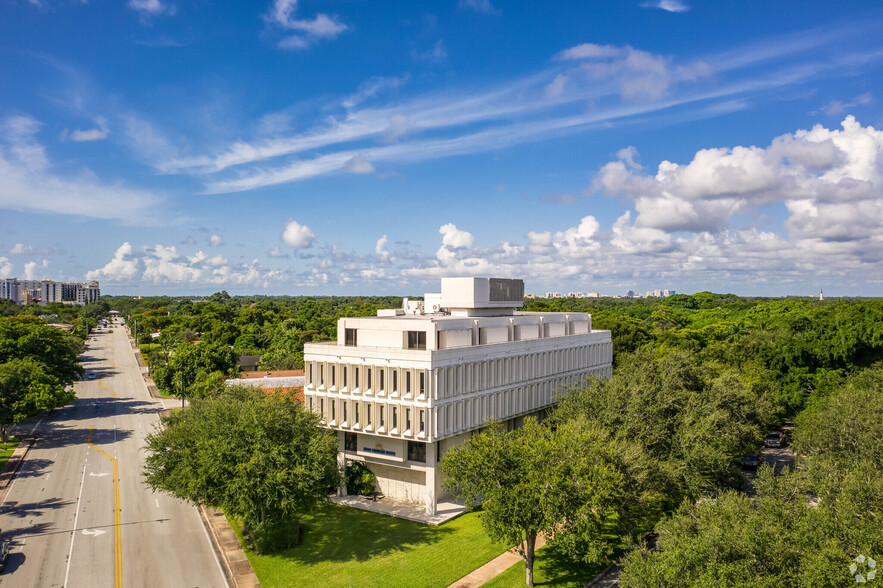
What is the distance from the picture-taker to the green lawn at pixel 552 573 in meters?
33.2

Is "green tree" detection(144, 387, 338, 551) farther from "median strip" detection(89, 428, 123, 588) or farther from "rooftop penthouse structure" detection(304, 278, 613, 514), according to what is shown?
"rooftop penthouse structure" detection(304, 278, 613, 514)

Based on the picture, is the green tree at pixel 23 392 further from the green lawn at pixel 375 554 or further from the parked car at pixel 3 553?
the green lawn at pixel 375 554

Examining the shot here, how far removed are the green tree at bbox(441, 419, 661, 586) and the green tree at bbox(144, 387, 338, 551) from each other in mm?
9657

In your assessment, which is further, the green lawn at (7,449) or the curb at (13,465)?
the green lawn at (7,449)

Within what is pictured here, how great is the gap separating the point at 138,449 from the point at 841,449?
64.0 metres

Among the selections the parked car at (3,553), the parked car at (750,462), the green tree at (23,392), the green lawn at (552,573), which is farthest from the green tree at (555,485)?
the green tree at (23,392)

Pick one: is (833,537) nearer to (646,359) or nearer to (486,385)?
(486,385)

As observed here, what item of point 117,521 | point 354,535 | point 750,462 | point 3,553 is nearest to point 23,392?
point 117,521

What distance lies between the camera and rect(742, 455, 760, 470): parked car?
2210 inches

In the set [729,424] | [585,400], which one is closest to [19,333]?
[585,400]

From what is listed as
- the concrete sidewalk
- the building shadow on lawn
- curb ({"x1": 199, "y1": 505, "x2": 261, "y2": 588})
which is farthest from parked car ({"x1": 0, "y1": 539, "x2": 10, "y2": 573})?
the concrete sidewalk

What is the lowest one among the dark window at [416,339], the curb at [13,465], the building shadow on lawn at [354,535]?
the building shadow on lawn at [354,535]

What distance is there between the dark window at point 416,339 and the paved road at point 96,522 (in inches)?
814

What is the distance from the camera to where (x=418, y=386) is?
44.8m
